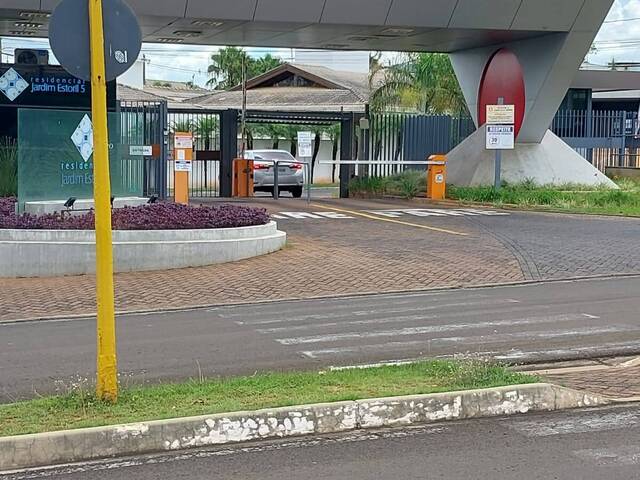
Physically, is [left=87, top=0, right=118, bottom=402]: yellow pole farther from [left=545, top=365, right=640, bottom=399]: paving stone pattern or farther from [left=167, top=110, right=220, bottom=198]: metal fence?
[left=167, top=110, right=220, bottom=198]: metal fence

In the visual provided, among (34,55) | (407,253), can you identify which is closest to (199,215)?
(407,253)

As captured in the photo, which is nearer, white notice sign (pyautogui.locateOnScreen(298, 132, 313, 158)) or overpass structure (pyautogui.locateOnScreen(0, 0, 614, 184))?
overpass structure (pyautogui.locateOnScreen(0, 0, 614, 184))

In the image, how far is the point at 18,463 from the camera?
225 inches

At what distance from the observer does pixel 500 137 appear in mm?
24328

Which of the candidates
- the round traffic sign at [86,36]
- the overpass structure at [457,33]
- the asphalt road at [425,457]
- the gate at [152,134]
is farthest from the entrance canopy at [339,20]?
the asphalt road at [425,457]

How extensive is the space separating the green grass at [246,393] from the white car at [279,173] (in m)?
22.9

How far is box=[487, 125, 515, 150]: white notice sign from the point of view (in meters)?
24.3

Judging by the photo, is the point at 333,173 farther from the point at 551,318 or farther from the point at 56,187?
the point at 551,318

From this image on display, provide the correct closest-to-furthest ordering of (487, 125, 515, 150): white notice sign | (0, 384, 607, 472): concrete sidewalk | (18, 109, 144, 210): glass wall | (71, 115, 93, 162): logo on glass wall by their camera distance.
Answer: (0, 384, 607, 472): concrete sidewalk, (18, 109, 144, 210): glass wall, (71, 115, 93, 162): logo on glass wall, (487, 125, 515, 150): white notice sign

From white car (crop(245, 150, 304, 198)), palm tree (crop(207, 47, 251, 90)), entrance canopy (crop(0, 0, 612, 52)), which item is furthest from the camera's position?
palm tree (crop(207, 47, 251, 90))

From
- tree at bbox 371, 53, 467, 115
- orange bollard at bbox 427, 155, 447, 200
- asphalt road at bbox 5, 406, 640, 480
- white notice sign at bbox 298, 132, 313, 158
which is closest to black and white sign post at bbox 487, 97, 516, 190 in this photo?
orange bollard at bbox 427, 155, 447, 200

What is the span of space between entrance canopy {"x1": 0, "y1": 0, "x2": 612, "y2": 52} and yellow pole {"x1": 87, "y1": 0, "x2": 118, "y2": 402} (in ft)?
48.6

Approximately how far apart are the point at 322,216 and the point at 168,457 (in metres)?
16.3

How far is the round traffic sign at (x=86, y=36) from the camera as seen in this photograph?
624 centimetres
